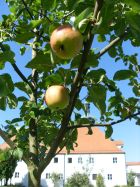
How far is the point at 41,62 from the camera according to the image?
7.25 feet

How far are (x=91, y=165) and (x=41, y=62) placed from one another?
59964mm

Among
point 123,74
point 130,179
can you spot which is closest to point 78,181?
point 130,179

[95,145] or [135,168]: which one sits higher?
[95,145]

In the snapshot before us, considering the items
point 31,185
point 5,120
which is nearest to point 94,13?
point 31,185

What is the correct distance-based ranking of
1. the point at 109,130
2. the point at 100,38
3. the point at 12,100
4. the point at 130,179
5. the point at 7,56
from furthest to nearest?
the point at 130,179, the point at 109,130, the point at 100,38, the point at 12,100, the point at 7,56

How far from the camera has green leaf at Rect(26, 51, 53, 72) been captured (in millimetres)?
2180

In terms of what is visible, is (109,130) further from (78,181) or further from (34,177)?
(78,181)

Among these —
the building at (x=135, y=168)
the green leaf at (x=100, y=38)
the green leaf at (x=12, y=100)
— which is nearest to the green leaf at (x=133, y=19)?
the green leaf at (x=12, y=100)

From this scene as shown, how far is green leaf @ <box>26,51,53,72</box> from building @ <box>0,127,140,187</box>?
Result: 57357mm

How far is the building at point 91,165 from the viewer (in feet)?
193

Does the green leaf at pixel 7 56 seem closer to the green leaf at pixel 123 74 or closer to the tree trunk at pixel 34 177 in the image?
the green leaf at pixel 123 74

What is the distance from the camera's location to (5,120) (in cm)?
454

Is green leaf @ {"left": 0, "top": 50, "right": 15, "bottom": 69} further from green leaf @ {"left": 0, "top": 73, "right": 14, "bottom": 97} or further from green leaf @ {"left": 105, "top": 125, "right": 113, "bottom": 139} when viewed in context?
green leaf @ {"left": 105, "top": 125, "right": 113, "bottom": 139}

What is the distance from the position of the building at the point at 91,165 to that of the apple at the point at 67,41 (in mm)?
57773
